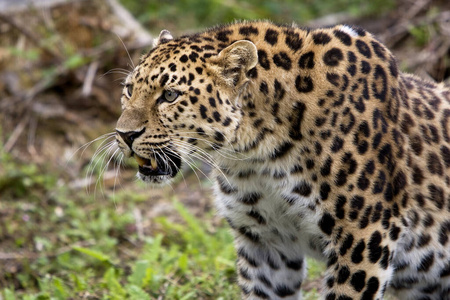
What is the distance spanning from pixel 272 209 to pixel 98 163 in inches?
212

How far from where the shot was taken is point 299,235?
5.89m

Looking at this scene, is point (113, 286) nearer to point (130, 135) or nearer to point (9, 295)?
point (9, 295)

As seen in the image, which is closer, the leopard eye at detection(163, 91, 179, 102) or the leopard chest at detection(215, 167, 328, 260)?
the leopard eye at detection(163, 91, 179, 102)

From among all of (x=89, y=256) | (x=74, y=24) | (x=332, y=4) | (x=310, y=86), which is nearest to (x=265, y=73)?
(x=310, y=86)

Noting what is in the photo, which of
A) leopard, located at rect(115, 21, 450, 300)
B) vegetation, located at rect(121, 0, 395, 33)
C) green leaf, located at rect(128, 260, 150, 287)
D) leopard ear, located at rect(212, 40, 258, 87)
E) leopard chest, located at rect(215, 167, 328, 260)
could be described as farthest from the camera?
vegetation, located at rect(121, 0, 395, 33)

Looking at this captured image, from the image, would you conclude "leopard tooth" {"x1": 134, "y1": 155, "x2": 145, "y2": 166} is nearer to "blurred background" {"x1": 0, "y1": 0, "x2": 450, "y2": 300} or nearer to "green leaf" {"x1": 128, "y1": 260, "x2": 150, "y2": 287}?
"blurred background" {"x1": 0, "y1": 0, "x2": 450, "y2": 300}

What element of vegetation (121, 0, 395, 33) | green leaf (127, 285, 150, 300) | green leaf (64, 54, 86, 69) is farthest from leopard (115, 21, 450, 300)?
vegetation (121, 0, 395, 33)

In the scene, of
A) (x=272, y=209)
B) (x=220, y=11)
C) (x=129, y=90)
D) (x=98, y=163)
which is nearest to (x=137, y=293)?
(x=272, y=209)

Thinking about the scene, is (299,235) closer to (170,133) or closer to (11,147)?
(170,133)

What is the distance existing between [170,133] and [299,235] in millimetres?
1418

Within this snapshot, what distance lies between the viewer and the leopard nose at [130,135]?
540 cm

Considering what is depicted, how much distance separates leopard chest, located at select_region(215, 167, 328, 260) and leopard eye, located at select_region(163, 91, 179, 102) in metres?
0.87

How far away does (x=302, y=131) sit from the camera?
214 inches

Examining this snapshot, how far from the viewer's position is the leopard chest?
553cm
